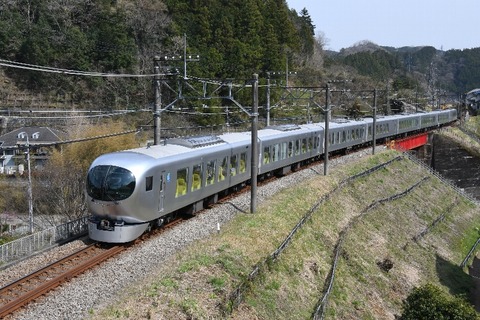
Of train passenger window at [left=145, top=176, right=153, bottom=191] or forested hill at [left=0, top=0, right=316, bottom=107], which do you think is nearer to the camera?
train passenger window at [left=145, top=176, right=153, bottom=191]

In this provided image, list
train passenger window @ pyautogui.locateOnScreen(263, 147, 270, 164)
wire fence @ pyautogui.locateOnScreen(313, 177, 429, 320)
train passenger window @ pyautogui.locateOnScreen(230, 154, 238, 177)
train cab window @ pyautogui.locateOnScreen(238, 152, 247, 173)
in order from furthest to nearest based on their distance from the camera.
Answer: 1. train passenger window @ pyautogui.locateOnScreen(263, 147, 270, 164)
2. train cab window @ pyautogui.locateOnScreen(238, 152, 247, 173)
3. train passenger window @ pyautogui.locateOnScreen(230, 154, 238, 177)
4. wire fence @ pyautogui.locateOnScreen(313, 177, 429, 320)

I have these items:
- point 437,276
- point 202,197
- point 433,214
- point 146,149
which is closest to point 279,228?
point 202,197

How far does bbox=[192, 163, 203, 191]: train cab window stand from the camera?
17.5m

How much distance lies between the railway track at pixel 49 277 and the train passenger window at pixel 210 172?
16.3 ft

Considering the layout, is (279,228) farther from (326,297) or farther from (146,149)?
(146,149)

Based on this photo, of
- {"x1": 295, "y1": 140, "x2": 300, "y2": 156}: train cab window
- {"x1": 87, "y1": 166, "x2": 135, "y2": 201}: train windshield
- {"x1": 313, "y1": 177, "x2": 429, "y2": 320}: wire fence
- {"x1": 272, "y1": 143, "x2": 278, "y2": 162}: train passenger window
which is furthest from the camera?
{"x1": 295, "y1": 140, "x2": 300, "y2": 156}: train cab window

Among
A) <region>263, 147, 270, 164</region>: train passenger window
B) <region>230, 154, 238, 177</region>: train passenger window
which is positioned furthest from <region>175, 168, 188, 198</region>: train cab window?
<region>263, 147, 270, 164</region>: train passenger window

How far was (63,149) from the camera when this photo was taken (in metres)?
32.8

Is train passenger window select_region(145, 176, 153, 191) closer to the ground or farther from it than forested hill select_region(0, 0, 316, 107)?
closer to the ground

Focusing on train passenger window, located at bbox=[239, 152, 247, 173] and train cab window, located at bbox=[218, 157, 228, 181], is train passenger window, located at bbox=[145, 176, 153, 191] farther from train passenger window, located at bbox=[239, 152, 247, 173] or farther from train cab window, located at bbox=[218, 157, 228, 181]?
train passenger window, located at bbox=[239, 152, 247, 173]

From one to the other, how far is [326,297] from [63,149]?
22494 mm

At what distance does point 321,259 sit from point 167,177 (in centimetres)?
551

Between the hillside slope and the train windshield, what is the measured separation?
220 centimetres

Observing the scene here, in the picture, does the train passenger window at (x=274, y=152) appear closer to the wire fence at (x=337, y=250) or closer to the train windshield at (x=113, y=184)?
the wire fence at (x=337, y=250)
